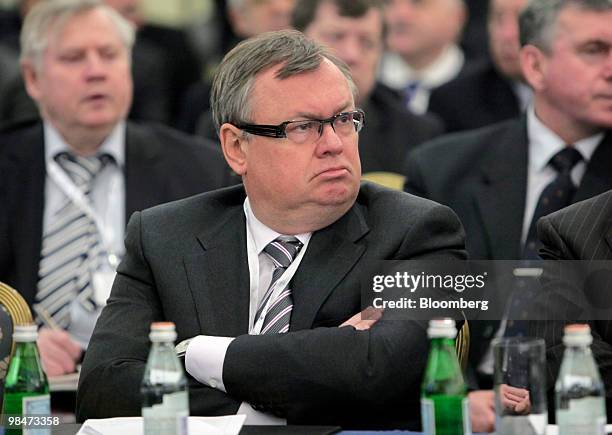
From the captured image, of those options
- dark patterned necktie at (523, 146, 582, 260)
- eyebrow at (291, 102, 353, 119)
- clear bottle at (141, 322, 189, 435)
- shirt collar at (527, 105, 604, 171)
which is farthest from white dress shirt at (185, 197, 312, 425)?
shirt collar at (527, 105, 604, 171)

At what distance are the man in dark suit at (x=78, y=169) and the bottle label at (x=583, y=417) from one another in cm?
306

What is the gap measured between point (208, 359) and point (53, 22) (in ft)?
9.95

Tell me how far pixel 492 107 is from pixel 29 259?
9.87ft

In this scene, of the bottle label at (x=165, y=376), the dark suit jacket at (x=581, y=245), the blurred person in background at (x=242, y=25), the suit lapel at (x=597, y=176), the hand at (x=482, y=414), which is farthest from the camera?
the blurred person in background at (x=242, y=25)

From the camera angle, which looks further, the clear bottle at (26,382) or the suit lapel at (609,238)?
the suit lapel at (609,238)

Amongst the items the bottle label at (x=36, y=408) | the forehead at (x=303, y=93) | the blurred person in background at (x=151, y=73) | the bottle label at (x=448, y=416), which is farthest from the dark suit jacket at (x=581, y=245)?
the blurred person in background at (x=151, y=73)

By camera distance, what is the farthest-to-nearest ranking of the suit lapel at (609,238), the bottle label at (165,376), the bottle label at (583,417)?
the suit lapel at (609,238), the bottle label at (165,376), the bottle label at (583,417)

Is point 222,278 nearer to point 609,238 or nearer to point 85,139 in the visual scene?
point 609,238

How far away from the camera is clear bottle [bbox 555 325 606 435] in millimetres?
2766

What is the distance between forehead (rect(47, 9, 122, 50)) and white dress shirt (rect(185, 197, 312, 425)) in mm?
2227

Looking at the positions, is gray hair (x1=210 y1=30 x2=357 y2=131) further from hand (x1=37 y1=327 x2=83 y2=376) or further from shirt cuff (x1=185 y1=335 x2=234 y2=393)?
hand (x1=37 y1=327 x2=83 y2=376)

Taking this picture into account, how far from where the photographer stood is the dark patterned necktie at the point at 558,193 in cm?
510

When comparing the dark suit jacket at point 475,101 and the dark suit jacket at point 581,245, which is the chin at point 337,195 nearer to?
the dark suit jacket at point 581,245

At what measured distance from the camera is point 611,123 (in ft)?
16.7
